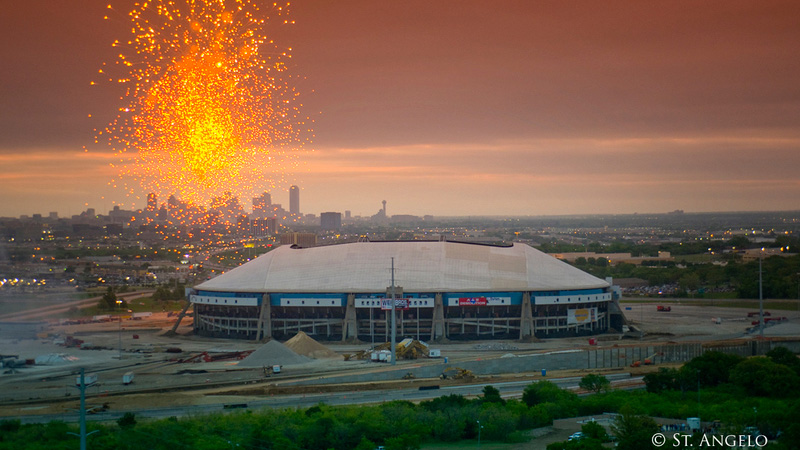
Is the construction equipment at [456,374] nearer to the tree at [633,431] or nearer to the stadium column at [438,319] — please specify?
the stadium column at [438,319]

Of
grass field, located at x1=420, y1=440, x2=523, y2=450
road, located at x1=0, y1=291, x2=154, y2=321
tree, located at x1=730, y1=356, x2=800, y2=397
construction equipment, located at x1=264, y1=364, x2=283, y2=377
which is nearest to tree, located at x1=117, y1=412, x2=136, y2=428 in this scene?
grass field, located at x1=420, y1=440, x2=523, y2=450

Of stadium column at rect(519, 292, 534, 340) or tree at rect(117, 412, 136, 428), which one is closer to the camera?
tree at rect(117, 412, 136, 428)

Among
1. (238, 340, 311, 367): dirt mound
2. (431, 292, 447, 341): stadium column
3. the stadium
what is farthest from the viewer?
the stadium

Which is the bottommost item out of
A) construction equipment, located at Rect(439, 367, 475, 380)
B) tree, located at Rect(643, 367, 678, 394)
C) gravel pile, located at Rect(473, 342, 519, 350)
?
gravel pile, located at Rect(473, 342, 519, 350)

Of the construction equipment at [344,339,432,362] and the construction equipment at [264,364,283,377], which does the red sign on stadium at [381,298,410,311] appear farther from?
the construction equipment at [264,364,283,377]

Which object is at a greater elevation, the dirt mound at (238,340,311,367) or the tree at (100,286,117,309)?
the tree at (100,286,117,309)

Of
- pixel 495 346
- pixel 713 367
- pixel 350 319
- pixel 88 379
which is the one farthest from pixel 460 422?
pixel 350 319
